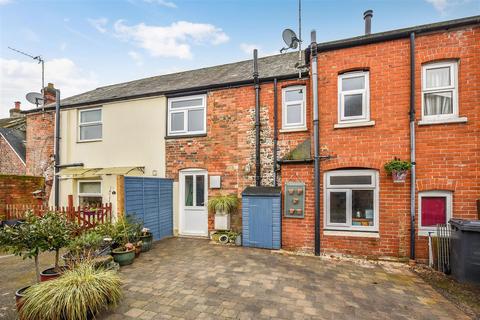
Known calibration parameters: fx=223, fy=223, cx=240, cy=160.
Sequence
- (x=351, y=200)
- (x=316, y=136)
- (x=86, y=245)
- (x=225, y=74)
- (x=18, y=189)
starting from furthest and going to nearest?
(x=225, y=74)
(x=18, y=189)
(x=316, y=136)
(x=351, y=200)
(x=86, y=245)

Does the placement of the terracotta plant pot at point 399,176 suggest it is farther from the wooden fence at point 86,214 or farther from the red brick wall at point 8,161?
the red brick wall at point 8,161

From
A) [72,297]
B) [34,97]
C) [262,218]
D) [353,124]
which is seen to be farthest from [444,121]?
[34,97]

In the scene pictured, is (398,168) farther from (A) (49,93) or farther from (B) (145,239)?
(A) (49,93)

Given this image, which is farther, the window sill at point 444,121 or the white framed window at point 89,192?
the white framed window at point 89,192

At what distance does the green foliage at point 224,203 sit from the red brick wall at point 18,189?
8329mm

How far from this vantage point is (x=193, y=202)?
29.1 feet

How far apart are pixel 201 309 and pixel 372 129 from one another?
6.12 metres

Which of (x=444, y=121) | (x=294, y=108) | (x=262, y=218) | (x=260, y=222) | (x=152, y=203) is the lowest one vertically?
(x=260, y=222)

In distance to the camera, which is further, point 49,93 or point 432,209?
point 49,93

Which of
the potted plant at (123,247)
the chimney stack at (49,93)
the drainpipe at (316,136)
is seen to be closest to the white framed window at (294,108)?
the drainpipe at (316,136)

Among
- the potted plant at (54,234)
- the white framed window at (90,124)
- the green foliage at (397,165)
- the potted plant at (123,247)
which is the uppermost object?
the white framed window at (90,124)

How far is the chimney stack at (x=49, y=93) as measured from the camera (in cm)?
1233

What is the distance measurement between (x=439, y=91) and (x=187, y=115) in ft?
26.7

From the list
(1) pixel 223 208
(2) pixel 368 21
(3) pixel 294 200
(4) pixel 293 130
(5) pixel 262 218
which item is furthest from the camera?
(2) pixel 368 21
